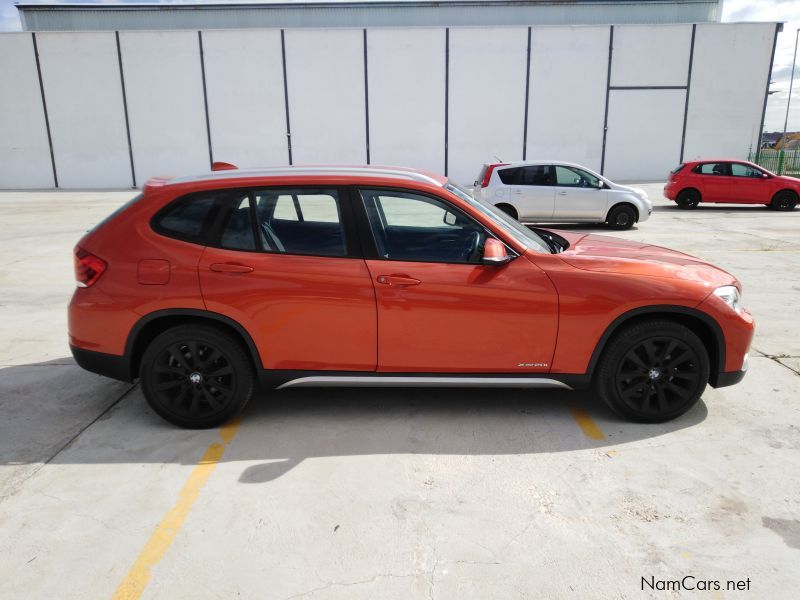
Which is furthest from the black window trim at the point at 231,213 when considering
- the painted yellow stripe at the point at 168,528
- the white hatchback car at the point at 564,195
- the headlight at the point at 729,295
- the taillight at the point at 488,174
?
the taillight at the point at 488,174

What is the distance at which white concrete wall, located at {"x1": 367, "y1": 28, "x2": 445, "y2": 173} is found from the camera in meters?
26.8

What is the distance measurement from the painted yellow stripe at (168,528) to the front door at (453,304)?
3.87 ft

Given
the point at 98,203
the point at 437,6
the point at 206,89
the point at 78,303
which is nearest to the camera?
the point at 78,303

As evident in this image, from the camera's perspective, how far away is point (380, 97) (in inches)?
1071

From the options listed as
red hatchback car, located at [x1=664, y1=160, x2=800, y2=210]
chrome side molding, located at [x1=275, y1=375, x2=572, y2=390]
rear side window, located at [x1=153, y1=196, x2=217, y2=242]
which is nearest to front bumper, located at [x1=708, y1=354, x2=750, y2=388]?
chrome side molding, located at [x1=275, y1=375, x2=572, y2=390]

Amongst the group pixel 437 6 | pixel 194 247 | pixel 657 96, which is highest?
pixel 437 6

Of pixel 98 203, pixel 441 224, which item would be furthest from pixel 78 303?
pixel 98 203

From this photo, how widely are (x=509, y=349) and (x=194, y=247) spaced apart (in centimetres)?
213

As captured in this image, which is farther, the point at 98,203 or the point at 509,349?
the point at 98,203

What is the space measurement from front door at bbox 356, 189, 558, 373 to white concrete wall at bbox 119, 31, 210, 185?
26.6 metres

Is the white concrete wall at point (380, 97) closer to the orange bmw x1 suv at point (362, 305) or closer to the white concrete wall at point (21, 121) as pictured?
the white concrete wall at point (21, 121)

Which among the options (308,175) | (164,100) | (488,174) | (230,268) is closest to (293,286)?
(230,268)

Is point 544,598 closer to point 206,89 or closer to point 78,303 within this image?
point 78,303

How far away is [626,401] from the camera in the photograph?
375 centimetres
